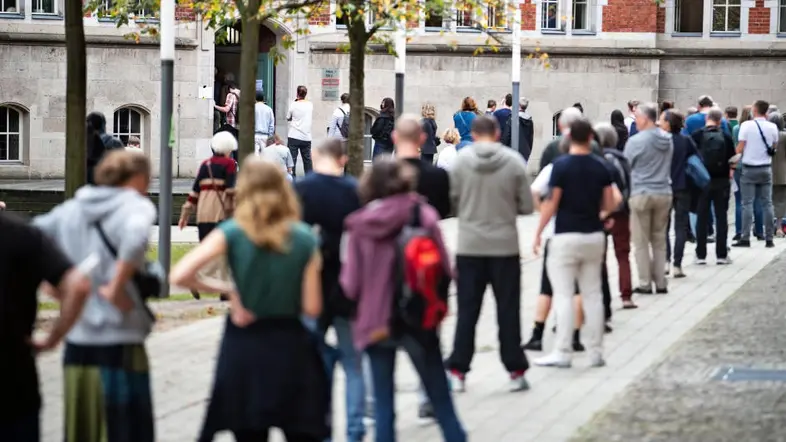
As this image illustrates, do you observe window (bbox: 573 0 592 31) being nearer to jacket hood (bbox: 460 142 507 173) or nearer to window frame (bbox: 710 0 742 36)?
window frame (bbox: 710 0 742 36)

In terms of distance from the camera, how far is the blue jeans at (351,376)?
909cm

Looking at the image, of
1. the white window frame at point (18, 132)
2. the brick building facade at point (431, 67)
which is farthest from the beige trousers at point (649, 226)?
the white window frame at point (18, 132)

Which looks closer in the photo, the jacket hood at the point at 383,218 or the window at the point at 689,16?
the jacket hood at the point at 383,218

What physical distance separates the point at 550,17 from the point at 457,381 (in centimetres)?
2476

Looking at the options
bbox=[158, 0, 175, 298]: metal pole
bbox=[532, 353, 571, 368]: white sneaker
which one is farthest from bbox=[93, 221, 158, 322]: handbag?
bbox=[158, 0, 175, 298]: metal pole

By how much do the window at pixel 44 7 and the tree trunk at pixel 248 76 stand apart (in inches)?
589

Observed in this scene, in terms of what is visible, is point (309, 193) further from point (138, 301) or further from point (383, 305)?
point (138, 301)

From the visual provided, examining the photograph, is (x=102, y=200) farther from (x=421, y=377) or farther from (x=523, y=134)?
(x=523, y=134)

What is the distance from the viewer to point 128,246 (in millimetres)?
7242

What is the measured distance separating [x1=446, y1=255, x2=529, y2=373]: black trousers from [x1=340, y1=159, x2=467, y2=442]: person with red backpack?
2490 mm

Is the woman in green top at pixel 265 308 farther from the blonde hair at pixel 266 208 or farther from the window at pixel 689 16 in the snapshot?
the window at pixel 689 16

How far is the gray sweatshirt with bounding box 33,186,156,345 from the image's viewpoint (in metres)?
7.30

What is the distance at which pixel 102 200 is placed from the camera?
24.1 feet

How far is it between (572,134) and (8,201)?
47.7 feet
